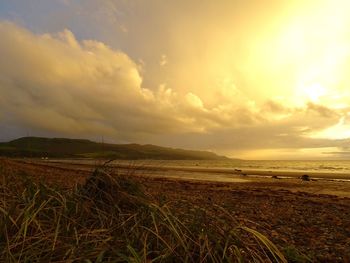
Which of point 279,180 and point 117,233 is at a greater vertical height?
point 117,233

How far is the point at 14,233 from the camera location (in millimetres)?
3617

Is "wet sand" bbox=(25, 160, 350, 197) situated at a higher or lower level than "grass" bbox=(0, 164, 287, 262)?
lower

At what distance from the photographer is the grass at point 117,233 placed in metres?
2.96

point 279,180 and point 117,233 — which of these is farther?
point 279,180

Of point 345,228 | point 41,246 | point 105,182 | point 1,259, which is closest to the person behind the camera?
point 1,259

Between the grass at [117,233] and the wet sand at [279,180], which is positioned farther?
the wet sand at [279,180]

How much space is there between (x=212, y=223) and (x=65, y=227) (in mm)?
1698

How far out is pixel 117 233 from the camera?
364 cm

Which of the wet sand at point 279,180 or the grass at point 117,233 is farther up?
the grass at point 117,233

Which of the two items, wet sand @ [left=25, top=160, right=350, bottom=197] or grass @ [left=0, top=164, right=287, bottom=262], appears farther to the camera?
wet sand @ [left=25, top=160, right=350, bottom=197]

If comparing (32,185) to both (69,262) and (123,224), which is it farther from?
(69,262)

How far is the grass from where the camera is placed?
2.96 metres

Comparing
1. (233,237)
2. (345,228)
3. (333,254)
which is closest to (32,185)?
(233,237)

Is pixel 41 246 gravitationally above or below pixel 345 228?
above
